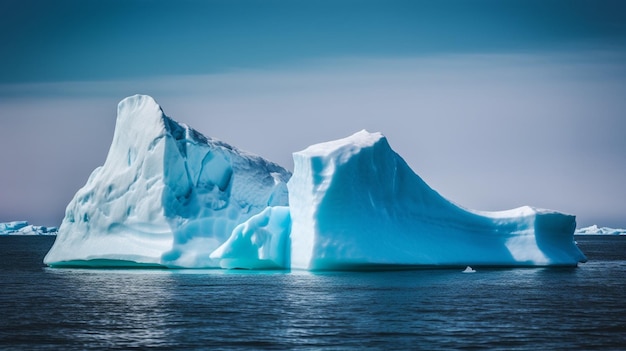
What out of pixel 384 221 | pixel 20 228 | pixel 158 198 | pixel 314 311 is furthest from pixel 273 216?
pixel 20 228

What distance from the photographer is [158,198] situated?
28.3 meters

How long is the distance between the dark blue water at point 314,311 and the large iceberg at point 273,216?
799 mm

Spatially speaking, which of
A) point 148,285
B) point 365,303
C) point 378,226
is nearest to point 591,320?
point 365,303

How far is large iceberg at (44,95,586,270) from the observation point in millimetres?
26641

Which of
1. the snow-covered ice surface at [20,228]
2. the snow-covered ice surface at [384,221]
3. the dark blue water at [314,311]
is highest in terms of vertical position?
the snow-covered ice surface at [20,228]

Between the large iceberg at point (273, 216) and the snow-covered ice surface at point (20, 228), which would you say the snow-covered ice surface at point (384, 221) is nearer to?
the large iceberg at point (273, 216)

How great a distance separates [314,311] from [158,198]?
11030 millimetres

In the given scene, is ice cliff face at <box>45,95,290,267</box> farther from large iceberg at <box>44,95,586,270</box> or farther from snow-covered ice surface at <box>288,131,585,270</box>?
snow-covered ice surface at <box>288,131,585,270</box>

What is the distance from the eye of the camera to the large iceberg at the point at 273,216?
2664cm

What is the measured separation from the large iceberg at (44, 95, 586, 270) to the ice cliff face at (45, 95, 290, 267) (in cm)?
4

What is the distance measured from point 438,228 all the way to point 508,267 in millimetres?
5698

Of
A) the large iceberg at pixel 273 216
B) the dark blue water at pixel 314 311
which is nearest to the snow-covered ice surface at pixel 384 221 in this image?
the large iceberg at pixel 273 216

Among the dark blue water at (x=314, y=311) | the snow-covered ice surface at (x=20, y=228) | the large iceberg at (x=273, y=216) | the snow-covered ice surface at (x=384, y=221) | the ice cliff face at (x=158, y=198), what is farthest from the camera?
the snow-covered ice surface at (x=20, y=228)

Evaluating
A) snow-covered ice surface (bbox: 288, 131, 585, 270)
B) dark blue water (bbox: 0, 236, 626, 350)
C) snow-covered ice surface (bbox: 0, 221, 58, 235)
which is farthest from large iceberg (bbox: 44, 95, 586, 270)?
snow-covered ice surface (bbox: 0, 221, 58, 235)
